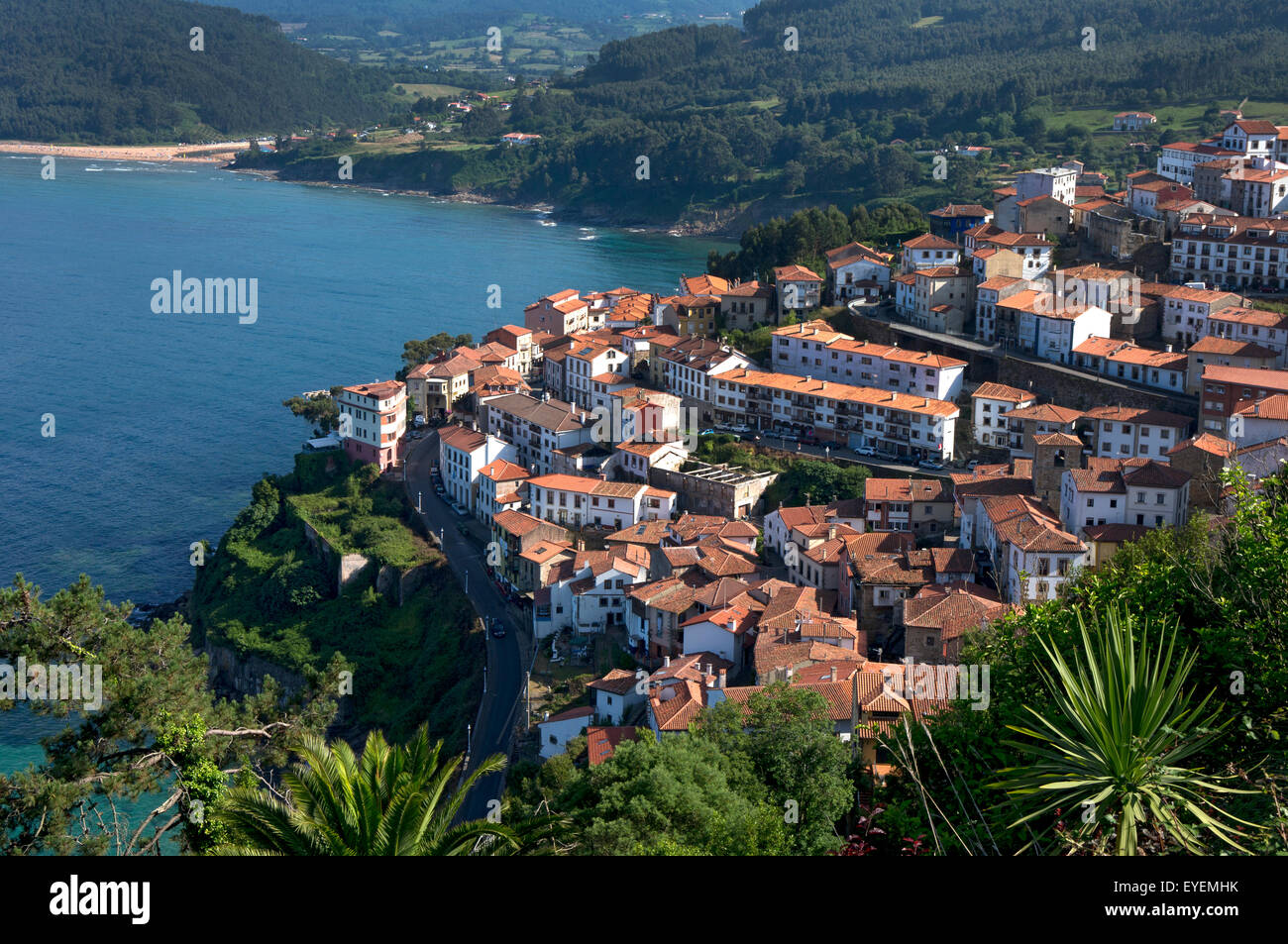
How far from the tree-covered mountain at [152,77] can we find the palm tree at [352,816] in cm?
9965

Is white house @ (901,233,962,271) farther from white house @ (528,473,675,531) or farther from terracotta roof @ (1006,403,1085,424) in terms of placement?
white house @ (528,473,675,531)

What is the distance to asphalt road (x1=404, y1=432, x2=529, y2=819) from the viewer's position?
18.7m

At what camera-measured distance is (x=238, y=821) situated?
6215 mm

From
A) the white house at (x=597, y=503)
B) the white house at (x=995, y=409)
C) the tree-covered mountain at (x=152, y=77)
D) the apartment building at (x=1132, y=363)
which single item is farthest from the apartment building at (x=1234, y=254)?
the tree-covered mountain at (x=152, y=77)

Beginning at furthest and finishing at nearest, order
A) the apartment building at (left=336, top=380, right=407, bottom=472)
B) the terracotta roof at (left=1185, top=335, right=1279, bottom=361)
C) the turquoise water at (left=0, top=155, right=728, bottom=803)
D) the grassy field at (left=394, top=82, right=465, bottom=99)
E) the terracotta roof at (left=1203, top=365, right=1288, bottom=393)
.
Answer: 1. the grassy field at (left=394, top=82, right=465, bottom=99)
2. the turquoise water at (left=0, top=155, right=728, bottom=803)
3. the apartment building at (left=336, top=380, right=407, bottom=472)
4. the terracotta roof at (left=1185, top=335, right=1279, bottom=361)
5. the terracotta roof at (left=1203, top=365, right=1288, bottom=393)

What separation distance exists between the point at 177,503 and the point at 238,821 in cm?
2771

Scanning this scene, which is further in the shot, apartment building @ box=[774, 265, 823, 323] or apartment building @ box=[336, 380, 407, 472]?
apartment building @ box=[774, 265, 823, 323]

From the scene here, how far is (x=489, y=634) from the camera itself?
22344 millimetres

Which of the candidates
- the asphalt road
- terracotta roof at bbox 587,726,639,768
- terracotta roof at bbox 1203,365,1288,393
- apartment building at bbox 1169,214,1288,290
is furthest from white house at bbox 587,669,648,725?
apartment building at bbox 1169,214,1288,290

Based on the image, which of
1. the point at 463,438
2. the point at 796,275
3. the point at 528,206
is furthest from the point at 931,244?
the point at 528,206

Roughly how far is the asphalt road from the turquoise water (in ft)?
16.9

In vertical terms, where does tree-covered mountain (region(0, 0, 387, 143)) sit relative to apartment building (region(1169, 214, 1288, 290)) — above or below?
above

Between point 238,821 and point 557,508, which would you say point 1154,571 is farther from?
point 557,508
